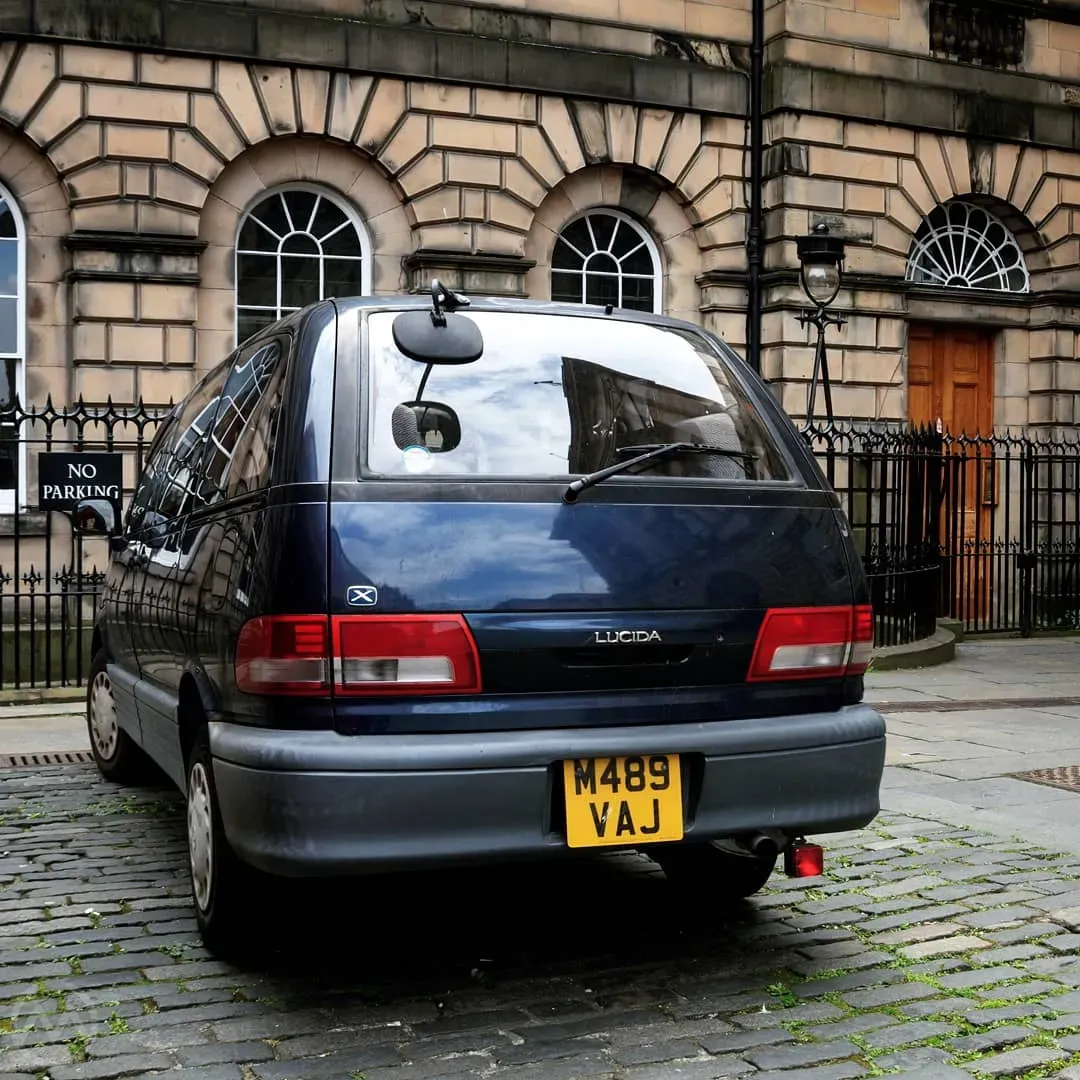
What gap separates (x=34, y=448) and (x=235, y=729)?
466 inches

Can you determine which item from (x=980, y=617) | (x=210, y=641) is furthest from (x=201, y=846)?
(x=980, y=617)

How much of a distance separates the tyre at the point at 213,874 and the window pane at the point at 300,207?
1228 centimetres

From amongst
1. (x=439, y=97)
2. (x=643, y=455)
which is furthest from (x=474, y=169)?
(x=643, y=455)

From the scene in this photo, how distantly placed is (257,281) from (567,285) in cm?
361

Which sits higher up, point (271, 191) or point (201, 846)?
point (271, 191)

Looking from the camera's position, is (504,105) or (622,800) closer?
(622,800)

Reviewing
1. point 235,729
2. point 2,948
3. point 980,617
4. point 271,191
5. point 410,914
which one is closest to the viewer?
point 235,729

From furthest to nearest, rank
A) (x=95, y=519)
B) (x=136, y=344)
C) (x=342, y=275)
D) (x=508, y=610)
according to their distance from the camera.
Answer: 1. (x=342, y=275)
2. (x=136, y=344)
3. (x=95, y=519)
4. (x=508, y=610)

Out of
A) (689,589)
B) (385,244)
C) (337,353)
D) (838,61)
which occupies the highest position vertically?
(838,61)

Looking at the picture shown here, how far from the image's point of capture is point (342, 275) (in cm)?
1634

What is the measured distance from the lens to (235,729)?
13.3 ft

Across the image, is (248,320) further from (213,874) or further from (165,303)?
(213,874)

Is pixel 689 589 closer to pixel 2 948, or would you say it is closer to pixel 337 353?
pixel 337 353

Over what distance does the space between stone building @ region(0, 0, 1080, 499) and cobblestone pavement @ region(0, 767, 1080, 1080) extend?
10.4 meters
